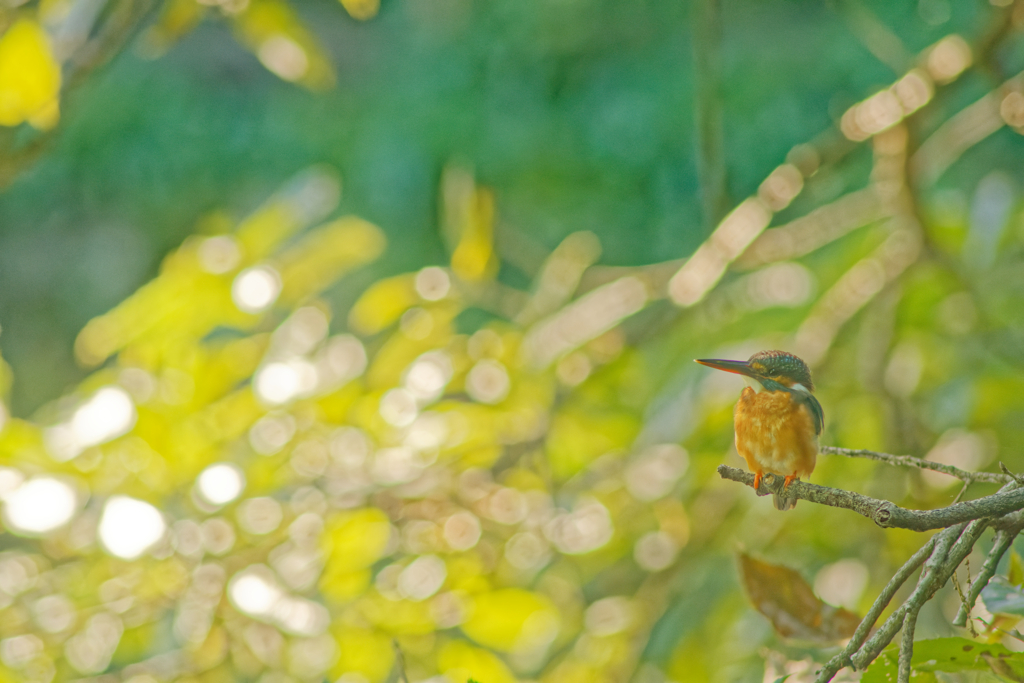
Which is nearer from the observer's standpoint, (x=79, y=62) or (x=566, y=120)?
(x=79, y=62)

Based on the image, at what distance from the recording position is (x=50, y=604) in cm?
76

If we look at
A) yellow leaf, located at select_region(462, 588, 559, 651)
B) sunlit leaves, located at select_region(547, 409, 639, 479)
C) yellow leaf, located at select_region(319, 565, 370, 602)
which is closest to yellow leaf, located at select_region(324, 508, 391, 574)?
yellow leaf, located at select_region(319, 565, 370, 602)

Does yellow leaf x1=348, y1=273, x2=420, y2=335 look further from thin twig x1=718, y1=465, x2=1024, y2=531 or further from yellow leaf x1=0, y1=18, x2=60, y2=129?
thin twig x1=718, y1=465, x2=1024, y2=531

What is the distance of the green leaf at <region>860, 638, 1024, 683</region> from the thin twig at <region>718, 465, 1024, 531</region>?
0.25 ft

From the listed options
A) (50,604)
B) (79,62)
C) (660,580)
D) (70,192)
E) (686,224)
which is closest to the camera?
(79,62)

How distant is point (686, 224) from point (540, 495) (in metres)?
1.67

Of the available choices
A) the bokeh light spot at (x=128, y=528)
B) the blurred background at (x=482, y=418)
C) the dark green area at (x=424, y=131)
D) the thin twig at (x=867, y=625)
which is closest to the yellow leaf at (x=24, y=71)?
the blurred background at (x=482, y=418)

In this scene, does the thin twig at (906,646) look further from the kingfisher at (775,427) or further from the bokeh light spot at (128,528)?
the bokeh light spot at (128,528)

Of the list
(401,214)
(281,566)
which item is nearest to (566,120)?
(401,214)

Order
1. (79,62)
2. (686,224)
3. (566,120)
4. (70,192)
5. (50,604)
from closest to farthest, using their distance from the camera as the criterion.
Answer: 1. (79,62)
2. (50,604)
3. (686,224)
4. (566,120)
5. (70,192)

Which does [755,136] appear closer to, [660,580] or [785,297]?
[785,297]

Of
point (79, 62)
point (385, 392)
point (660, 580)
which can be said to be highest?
point (79, 62)

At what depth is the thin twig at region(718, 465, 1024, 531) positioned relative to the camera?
0.23m

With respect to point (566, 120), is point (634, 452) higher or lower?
lower
